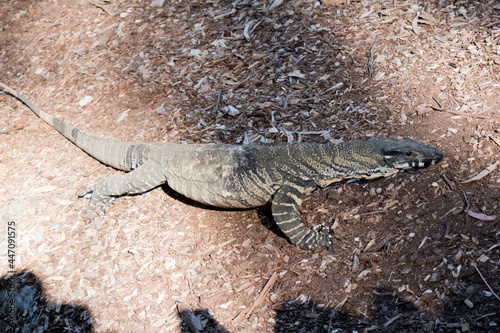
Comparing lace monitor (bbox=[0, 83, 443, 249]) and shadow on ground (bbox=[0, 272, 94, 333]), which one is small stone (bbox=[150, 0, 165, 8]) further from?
shadow on ground (bbox=[0, 272, 94, 333])

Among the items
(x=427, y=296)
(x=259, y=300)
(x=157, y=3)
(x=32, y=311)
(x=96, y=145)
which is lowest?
(x=32, y=311)

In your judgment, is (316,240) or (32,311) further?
(32,311)

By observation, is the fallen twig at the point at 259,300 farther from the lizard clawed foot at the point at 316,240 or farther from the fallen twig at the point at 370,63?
the fallen twig at the point at 370,63

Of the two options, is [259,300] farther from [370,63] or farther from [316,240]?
[370,63]

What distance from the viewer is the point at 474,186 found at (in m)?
4.51

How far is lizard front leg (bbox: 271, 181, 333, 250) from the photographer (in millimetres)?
4613

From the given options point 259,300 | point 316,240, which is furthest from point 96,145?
point 316,240

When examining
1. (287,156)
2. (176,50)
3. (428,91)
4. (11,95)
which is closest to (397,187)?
(287,156)

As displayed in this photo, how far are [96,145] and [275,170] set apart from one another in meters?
3.28

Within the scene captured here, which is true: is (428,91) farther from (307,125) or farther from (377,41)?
(307,125)

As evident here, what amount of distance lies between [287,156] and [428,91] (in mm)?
2681

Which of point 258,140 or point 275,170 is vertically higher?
point 275,170

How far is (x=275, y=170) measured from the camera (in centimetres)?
489

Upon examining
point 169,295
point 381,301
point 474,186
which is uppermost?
point 474,186
